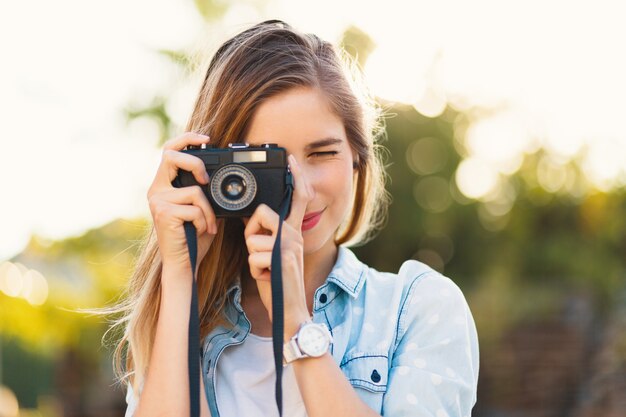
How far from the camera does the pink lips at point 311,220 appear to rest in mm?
2207

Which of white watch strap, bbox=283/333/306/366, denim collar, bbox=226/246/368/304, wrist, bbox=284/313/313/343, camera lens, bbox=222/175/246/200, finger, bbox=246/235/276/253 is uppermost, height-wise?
camera lens, bbox=222/175/246/200

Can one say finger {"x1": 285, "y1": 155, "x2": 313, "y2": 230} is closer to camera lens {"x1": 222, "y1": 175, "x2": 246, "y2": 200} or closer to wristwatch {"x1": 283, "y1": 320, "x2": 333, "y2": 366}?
camera lens {"x1": 222, "y1": 175, "x2": 246, "y2": 200}

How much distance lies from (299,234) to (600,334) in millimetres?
6852

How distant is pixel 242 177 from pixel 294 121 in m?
0.21

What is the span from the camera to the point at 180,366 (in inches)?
81.4

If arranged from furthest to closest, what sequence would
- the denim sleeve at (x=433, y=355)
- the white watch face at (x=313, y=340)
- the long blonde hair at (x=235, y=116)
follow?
the long blonde hair at (x=235, y=116) < the denim sleeve at (x=433, y=355) < the white watch face at (x=313, y=340)

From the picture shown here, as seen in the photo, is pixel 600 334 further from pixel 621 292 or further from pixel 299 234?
pixel 299 234

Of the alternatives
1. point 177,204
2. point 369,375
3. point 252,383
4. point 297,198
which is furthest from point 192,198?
point 369,375

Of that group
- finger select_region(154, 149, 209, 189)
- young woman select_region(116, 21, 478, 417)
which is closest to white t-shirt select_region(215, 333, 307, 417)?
young woman select_region(116, 21, 478, 417)

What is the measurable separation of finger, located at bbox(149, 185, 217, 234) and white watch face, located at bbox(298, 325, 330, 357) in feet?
1.36

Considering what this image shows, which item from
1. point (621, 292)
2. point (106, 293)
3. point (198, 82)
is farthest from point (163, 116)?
point (198, 82)

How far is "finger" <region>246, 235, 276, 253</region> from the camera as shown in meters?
1.99

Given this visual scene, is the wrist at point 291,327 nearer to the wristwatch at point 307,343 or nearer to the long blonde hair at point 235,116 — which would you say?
the wristwatch at point 307,343

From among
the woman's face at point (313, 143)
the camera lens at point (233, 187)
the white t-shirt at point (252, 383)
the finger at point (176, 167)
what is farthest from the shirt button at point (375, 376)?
the finger at point (176, 167)
